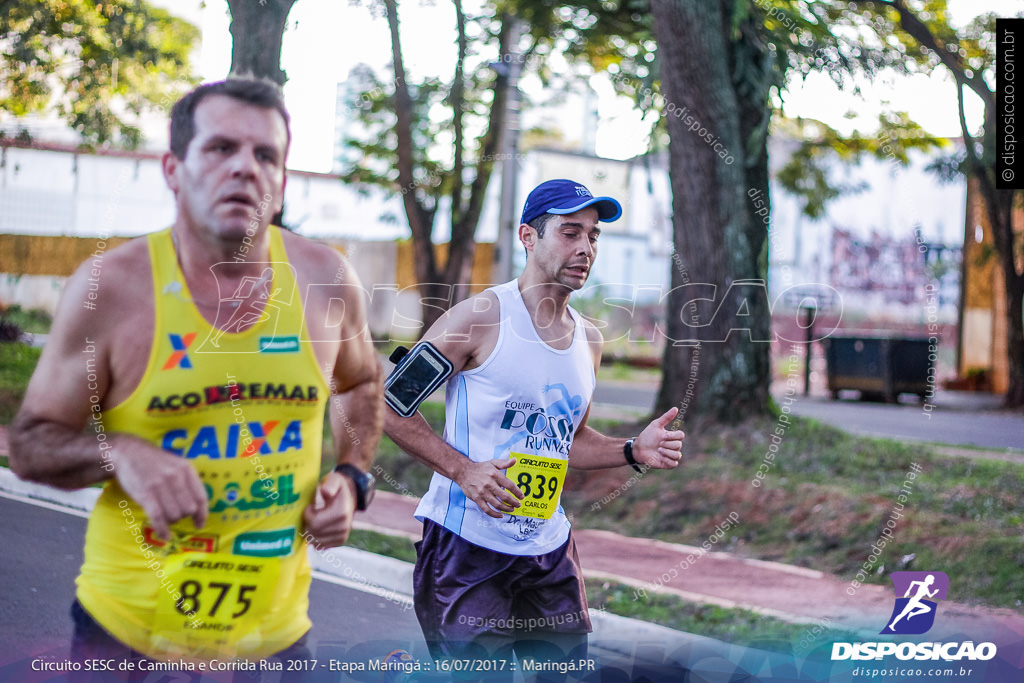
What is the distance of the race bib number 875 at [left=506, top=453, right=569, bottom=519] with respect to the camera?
296 centimetres

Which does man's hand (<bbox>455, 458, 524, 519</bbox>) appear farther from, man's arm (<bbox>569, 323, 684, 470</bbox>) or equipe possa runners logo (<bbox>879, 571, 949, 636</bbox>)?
equipe possa runners logo (<bbox>879, 571, 949, 636</bbox>)

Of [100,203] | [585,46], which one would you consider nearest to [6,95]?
[100,203]

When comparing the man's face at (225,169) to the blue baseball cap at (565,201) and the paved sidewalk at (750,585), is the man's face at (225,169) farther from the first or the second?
the paved sidewalk at (750,585)

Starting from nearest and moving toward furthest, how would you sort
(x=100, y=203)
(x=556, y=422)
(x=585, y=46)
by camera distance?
1. (x=556, y=422)
2. (x=100, y=203)
3. (x=585, y=46)

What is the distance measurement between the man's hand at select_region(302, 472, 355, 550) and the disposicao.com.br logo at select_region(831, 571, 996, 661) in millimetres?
2591

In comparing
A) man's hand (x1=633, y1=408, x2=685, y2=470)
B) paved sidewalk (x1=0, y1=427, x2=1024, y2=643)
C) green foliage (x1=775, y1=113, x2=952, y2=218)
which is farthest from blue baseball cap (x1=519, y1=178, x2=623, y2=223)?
green foliage (x1=775, y1=113, x2=952, y2=218)

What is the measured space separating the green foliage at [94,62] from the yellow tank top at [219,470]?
2.09 meters

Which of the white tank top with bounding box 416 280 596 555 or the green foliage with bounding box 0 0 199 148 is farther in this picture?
the green foliage with bounding box 0 0 199 148

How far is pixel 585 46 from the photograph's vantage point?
7.30m

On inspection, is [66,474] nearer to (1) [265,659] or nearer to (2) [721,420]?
(1) [265,659]

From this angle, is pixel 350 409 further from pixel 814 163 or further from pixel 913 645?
pixel 814 163

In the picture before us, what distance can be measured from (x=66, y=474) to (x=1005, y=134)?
464cm

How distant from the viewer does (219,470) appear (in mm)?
2123

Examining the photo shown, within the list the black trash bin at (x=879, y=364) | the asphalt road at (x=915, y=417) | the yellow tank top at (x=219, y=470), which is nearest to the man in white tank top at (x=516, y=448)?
the yellow tank top at (x=219, y=470)
